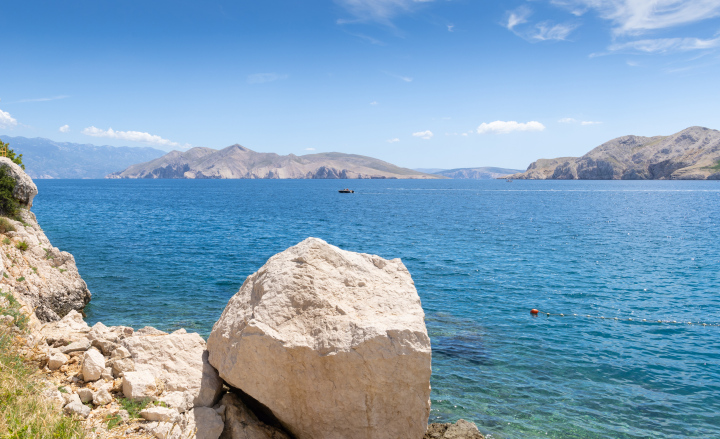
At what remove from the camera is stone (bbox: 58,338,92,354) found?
10.2 meters

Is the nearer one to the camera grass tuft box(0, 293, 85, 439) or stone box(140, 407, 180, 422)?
grass tuft box(0, 293, 85, 439)

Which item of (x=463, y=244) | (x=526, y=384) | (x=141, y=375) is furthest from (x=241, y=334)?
(x=463, y=244)

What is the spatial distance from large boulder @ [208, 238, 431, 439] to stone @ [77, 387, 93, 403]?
97.3 inches

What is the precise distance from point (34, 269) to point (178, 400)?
17.3 m

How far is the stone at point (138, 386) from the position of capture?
8.60 metres

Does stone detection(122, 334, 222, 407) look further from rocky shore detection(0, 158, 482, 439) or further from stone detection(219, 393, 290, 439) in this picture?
stone detection(219, 393, 290, 439)

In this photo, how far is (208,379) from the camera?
9703 millimetres

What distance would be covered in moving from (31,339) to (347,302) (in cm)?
783

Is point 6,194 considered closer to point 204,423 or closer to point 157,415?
point 157,415

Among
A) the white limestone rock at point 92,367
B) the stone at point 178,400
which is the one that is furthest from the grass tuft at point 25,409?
the stone at point 178,400

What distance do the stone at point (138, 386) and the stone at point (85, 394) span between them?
610 mm

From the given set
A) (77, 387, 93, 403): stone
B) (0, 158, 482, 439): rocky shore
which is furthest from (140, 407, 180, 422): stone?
(77, 387, 93, 403): stone

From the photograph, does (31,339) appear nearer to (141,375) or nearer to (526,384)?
(141,375)

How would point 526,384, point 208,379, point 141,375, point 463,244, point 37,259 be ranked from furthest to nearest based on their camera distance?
1. point 463,244
2. point 37,259
3. point 526,384
4. point 208,379
5. point 141,375
